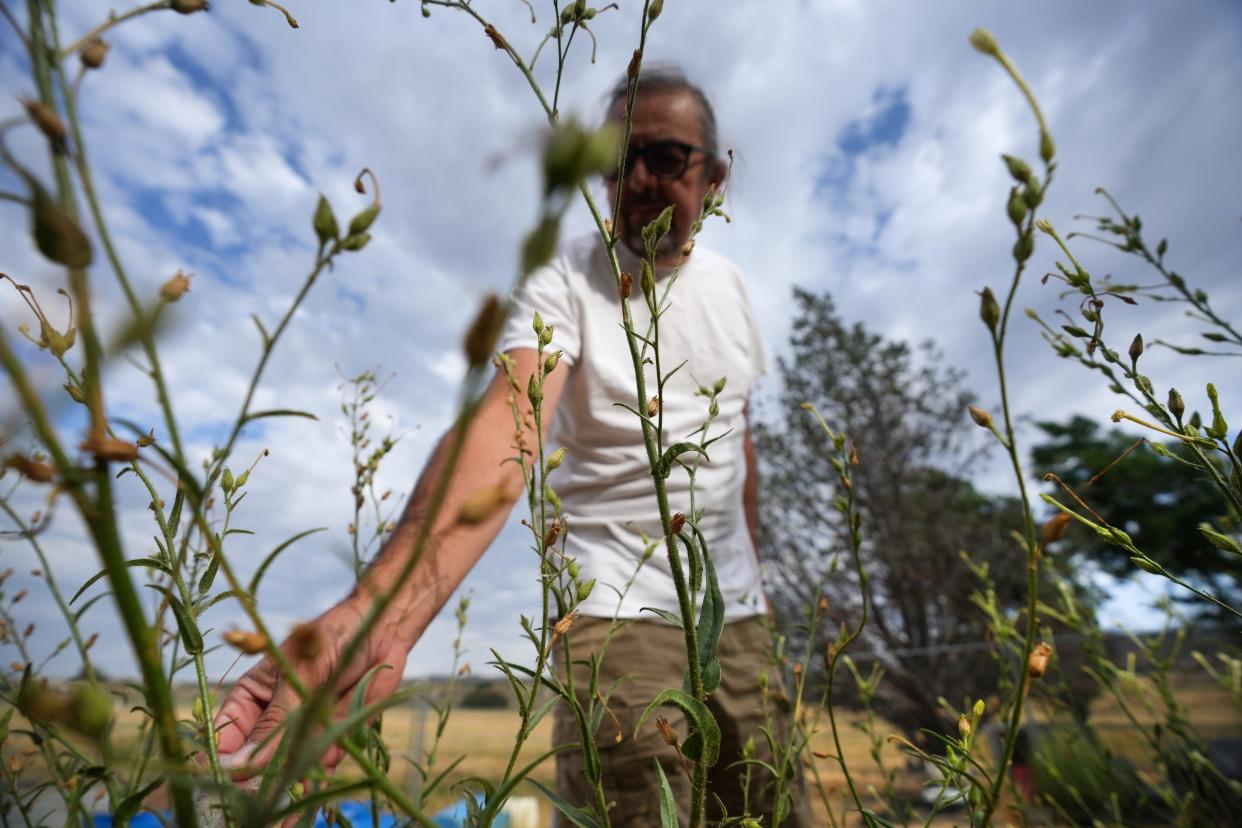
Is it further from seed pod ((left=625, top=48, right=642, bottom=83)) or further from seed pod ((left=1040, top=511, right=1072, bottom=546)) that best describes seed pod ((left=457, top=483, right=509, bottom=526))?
seed pod ((left=625, top=48, right=642, bottom=83))

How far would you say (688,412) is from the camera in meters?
2.03

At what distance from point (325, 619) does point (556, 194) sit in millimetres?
685

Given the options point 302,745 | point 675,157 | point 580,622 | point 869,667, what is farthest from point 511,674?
point 869,667

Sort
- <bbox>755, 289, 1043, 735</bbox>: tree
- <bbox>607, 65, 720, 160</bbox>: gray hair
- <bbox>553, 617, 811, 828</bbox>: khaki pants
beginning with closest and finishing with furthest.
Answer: <bbox>553, 617, 811, 828</bbox>: khaki pants, <bbox>607, 65, 720, 160</bbox>: gray hair, <bbox>755, 289, 1043, 735</bbox>: tree

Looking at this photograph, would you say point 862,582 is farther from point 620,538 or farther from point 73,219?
point 620,538

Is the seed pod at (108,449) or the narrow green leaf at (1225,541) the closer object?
the seed pod at (108,449)

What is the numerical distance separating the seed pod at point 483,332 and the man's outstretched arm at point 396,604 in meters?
0.25

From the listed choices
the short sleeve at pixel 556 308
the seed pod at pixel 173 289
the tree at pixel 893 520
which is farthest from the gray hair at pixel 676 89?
the tree at pixel 893 520

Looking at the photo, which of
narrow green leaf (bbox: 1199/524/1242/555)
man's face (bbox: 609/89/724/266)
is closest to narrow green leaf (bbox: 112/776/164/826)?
narrow green leaf (bbox: 1199/524/1242/555)

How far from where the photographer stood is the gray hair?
93.4 inches

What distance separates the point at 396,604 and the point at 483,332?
0.74 meters

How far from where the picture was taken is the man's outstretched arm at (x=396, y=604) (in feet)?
2.18

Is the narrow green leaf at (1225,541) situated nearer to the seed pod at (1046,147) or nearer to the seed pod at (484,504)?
the seed pod at (1046,147)

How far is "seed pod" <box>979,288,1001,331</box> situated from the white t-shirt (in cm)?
115
